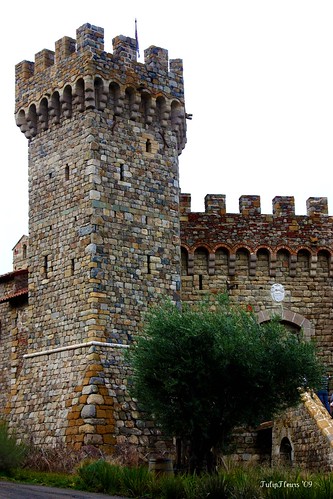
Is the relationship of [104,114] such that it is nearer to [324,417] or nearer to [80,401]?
[80,401]

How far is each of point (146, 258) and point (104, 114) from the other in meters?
4.09

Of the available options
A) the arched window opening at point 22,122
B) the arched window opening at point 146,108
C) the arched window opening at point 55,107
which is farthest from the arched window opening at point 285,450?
the arched window opening at point 22,122

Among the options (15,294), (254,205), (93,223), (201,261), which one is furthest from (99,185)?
(254,205)

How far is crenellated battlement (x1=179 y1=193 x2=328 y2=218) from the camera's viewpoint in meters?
28.7

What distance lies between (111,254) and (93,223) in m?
0.95

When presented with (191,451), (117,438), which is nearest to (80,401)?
(117,438)

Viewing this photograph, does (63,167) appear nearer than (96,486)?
No

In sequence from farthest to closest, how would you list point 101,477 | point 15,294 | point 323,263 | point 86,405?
point 323,263 < point 15,294 < point 86,405 < point 101,477

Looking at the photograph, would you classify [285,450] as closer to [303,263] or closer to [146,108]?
[303,263]

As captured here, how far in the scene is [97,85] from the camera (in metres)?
25.1

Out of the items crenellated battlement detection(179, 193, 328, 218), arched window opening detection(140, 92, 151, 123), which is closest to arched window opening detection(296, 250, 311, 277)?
crenellated battlement detection(179, 193, 328, 218)

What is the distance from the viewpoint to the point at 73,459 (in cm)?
2142

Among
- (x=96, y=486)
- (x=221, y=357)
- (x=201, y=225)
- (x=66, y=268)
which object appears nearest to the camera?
(x=96, y=486)

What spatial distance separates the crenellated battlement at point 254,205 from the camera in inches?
1129
